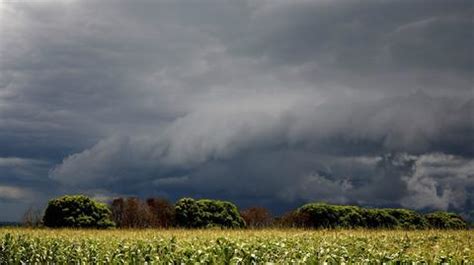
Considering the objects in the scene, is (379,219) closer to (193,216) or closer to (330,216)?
(330,216)

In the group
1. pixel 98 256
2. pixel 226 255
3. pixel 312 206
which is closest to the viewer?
pixel 226 255

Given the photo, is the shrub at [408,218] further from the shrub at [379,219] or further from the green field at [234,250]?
the green field at [234,250]

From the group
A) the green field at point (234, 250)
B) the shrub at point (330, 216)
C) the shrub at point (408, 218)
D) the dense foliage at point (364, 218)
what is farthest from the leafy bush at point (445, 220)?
the green field at point (234, 250)

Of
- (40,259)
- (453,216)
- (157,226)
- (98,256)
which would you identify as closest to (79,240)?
(40,259)

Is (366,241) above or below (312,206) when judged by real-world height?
below

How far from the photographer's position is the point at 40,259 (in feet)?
89.0

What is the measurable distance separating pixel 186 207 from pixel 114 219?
20.1ft

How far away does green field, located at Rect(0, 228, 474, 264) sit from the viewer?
17766mm

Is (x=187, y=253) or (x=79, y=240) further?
(x=79, y=240)

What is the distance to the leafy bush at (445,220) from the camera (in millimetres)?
53344

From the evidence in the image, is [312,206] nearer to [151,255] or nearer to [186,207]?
[186,207]

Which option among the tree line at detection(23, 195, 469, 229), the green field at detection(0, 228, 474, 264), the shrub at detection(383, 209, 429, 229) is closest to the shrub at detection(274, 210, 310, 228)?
the tree line at detection(23, 195, 469, 229)

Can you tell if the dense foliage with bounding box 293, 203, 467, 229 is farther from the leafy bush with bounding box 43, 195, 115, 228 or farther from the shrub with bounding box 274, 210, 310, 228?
the leafy bush with bounding box 43, 195, 115, 228

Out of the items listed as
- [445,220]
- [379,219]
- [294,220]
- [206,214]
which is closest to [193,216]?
[206,214]
